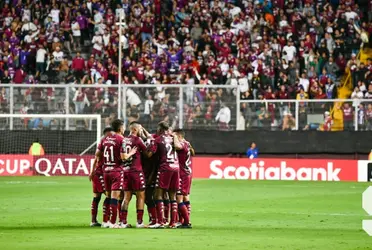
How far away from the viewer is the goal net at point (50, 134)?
4019cm

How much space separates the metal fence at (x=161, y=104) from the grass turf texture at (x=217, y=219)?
13.8 feet

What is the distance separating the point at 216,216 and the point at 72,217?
335cm

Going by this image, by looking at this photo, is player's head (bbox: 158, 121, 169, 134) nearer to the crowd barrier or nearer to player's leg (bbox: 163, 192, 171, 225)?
player's leg (bbox: 163, 192, 171, 225)

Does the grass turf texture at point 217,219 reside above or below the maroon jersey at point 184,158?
below

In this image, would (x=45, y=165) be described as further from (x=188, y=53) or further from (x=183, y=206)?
(x=183, y=206)

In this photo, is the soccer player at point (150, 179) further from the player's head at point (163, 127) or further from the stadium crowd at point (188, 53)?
the stadium crowd at point (188, 53)

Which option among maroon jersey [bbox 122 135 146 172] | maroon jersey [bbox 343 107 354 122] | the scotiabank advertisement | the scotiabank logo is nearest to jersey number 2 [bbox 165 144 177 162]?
maroon jersey [bbox 122 135 146 172]

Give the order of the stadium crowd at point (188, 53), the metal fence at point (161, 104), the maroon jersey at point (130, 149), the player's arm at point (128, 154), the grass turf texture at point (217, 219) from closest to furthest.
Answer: the grass turf texture at point (217, 219), the player's arm at point (128, 154), the maroon jersey at point (130, 149), the metal fence at point (161, 104), the stadium crowd at point (188, 53)

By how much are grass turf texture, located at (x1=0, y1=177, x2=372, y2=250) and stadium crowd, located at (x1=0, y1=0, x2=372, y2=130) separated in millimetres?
4498

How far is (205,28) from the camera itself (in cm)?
4519

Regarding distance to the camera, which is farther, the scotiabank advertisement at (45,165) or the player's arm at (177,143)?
the scotiabank advertisement at (45,165)

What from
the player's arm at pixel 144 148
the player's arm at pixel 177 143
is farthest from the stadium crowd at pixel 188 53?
the player's arm at pixel 144 148

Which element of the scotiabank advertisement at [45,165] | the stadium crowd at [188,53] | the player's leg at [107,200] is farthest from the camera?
the scotiabank advertisement at [45,165]

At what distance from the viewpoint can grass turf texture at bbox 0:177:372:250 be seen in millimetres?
16719
